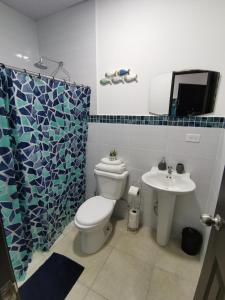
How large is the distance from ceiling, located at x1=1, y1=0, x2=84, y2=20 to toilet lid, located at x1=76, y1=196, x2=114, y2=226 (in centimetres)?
214

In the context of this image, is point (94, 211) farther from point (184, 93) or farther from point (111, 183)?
point (184, 93)

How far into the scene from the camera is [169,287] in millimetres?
1307

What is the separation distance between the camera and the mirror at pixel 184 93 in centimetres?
138

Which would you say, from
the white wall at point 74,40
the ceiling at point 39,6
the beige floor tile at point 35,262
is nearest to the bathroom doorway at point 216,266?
the beige floor tile at point 35,262

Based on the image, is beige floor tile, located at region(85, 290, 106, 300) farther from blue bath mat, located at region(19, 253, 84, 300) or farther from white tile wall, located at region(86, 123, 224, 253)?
white tile wall, located at region(86, 123, 224, 253)

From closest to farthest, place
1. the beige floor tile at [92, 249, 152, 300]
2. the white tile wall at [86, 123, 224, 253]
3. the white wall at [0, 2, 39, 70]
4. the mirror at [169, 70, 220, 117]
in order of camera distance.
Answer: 1. the beige floor tile at [92, 249, 152, 300]
2. the mirror at [169, 70, 220, 117]
3. the white tile wall at [86, 123, 224, 253]
4. the white wall at [0, 2, 39, 70]

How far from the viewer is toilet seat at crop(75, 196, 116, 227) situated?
1447 mm

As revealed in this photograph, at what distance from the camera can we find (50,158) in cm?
152

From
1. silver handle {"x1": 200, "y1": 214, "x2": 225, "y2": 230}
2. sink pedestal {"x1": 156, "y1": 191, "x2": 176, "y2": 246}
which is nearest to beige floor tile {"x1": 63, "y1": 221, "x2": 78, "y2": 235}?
sink pedestal {"x1": 156, "y1": 191, "x2": 176, "y2": 246}

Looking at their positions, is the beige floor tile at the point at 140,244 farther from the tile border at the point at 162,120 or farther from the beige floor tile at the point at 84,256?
the tile border at the point at 162,120

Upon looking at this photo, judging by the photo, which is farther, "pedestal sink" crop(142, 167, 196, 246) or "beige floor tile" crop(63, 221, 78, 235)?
"beige floor tile" crop(63, 221, 78, 235)

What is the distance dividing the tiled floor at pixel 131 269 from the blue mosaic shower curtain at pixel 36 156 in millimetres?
303

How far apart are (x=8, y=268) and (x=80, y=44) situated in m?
2.05

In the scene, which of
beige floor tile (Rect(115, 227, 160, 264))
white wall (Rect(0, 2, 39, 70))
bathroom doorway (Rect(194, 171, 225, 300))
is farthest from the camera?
white wall (Rect(0, 2, 39, 70))
